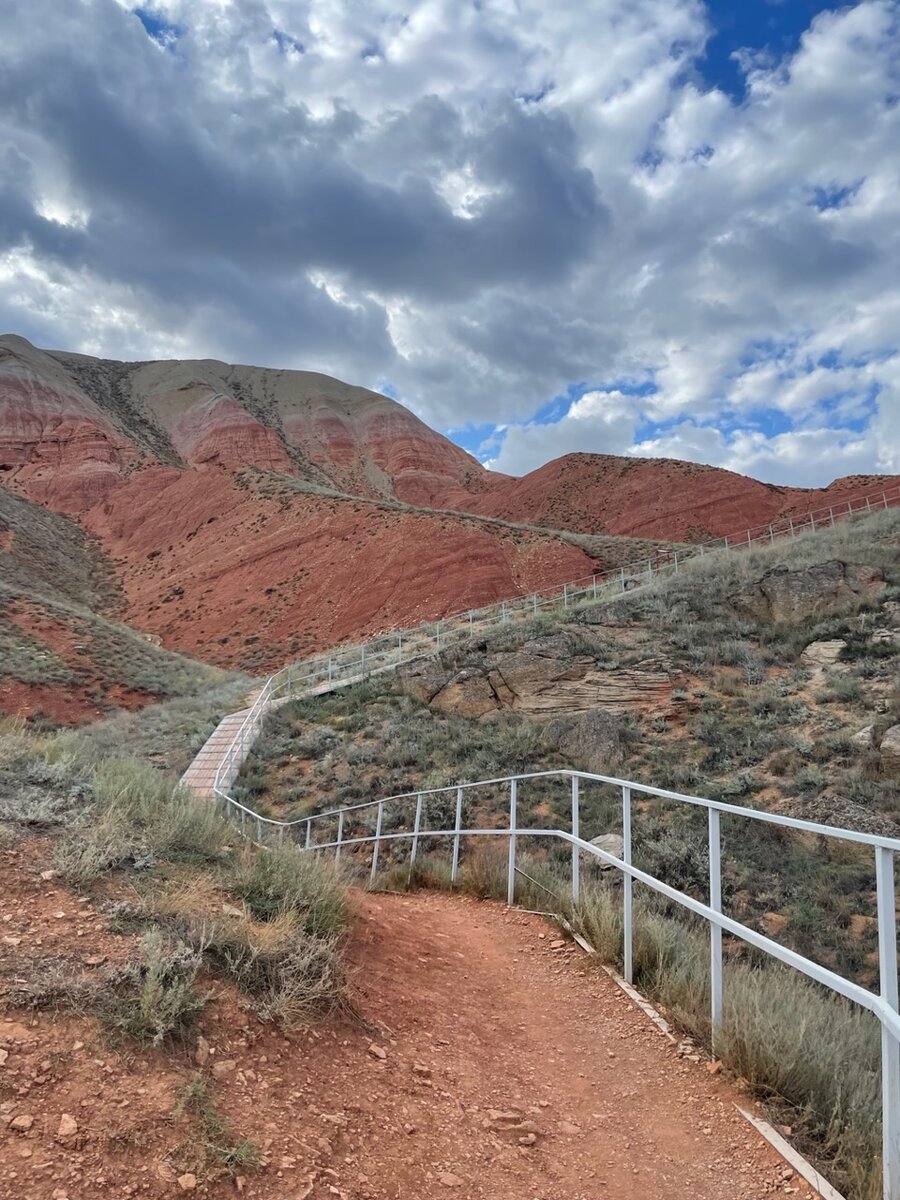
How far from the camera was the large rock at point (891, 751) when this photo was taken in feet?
36.5

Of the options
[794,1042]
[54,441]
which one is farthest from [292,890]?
[54,441]

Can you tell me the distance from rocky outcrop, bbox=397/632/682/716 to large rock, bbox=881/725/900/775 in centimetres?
454

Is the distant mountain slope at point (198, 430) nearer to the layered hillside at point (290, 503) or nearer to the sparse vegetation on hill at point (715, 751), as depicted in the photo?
the layered hillside at point (290, 503)

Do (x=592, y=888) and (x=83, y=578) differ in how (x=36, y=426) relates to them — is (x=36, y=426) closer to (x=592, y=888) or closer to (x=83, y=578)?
(x=83, y=578)

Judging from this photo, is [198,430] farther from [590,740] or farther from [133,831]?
[133,831]

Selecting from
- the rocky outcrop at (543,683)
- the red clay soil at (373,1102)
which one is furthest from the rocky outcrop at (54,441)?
the red clay soil at (373,1102)

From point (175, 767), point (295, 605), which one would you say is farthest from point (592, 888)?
point (295, 605)

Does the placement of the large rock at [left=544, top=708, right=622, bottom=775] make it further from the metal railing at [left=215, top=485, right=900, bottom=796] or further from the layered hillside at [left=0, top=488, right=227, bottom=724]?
the layered hillside at [left=0, top=488, right=227, bottom=724]

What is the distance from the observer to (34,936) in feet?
11.7

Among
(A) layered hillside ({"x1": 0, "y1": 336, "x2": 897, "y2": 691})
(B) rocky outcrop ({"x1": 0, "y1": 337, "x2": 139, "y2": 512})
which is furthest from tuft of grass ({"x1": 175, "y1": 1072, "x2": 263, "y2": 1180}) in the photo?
(B) rocky outcrop ({"x1": 0, "y1": 337, "x2": 139, "y2": 512})

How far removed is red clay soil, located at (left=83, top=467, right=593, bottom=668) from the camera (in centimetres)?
3797

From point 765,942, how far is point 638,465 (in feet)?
246

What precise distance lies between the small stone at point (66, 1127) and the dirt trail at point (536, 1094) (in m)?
1.11

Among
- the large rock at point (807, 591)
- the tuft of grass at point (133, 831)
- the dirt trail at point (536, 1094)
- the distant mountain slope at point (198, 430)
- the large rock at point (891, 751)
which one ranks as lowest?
the dirt trail at point (536, 1094)
